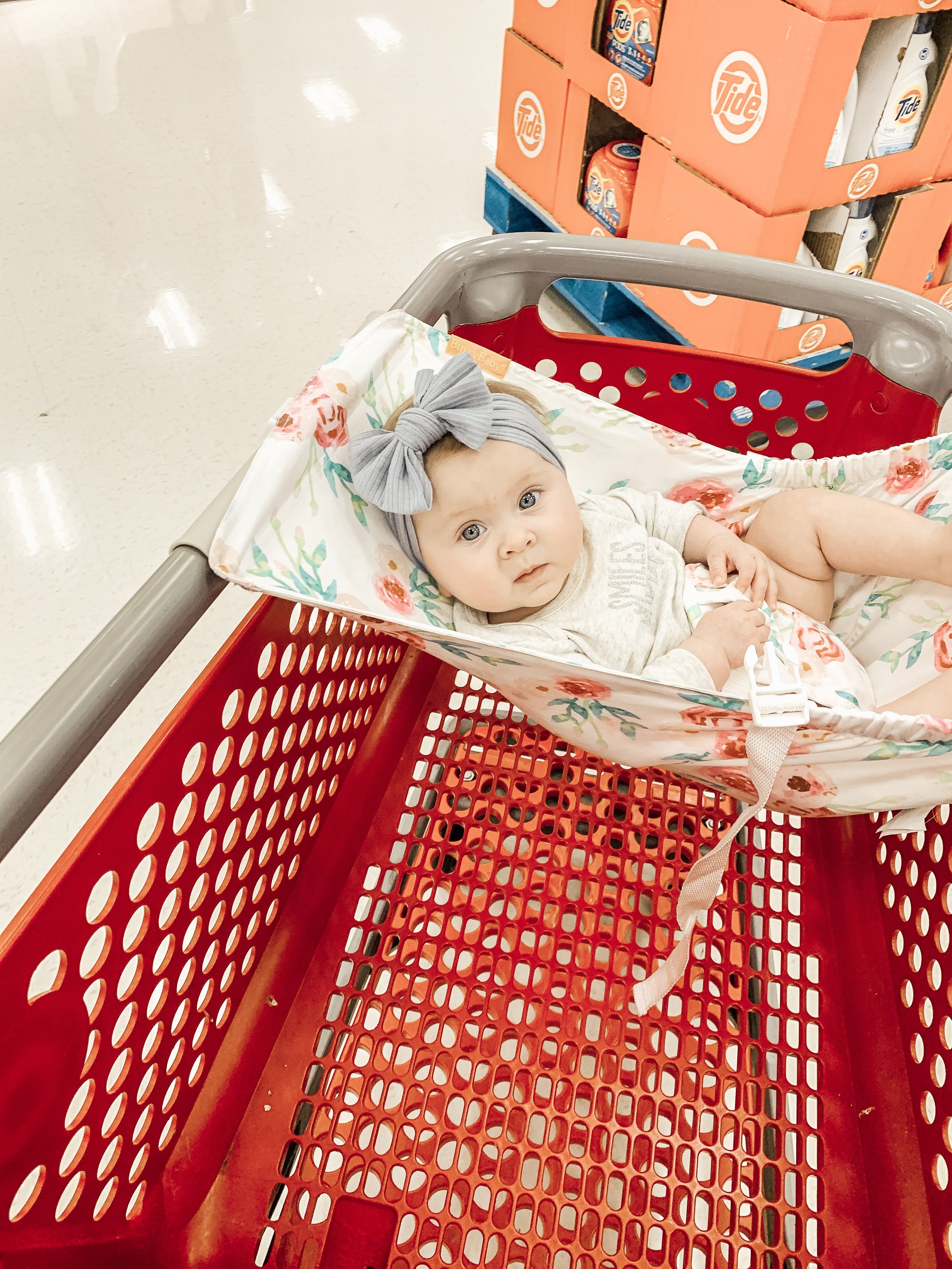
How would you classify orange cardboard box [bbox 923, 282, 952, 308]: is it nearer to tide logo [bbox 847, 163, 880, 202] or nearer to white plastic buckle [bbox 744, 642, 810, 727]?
tide logo [bbox 847, 163, 880, 202]

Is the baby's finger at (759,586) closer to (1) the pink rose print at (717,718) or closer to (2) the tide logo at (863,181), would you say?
(1) the pink rose print at (717,718)

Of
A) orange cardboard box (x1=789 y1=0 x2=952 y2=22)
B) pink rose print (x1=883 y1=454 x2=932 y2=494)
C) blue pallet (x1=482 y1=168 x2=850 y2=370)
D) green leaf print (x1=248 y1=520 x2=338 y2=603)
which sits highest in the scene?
orange cardboard box (x1=789 y1=0 x2=952 y2=22)

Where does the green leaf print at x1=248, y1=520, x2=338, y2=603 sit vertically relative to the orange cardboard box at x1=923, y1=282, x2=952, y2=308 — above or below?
above

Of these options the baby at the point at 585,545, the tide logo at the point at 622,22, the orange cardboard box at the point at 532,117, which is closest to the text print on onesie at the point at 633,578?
the baby at the point at 585,545

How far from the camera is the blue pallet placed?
6.83ft

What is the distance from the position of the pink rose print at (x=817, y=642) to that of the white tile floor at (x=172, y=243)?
1.06 m

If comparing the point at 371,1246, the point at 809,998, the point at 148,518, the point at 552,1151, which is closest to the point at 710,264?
the point at 809,998

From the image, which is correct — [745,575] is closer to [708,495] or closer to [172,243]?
[708,495]

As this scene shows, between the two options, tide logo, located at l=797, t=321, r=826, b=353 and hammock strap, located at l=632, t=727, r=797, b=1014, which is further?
tide logo, located at l=797, t=321, r=826, b=353

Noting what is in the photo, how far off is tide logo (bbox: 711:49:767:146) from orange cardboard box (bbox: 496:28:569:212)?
0.63m

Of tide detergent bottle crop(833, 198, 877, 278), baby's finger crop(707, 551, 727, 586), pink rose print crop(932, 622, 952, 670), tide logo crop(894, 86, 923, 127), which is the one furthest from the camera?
tide detergent bottle crop(833, 198, 877, 278)

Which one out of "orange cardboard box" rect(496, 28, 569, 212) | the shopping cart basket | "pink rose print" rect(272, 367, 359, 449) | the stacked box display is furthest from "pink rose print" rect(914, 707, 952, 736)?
"orange cardboard box" rect(496, 28, 569, 212)

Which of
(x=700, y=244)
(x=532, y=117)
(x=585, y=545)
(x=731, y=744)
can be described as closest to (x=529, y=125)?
(x=532, y=117)

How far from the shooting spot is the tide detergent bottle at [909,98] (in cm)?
167
